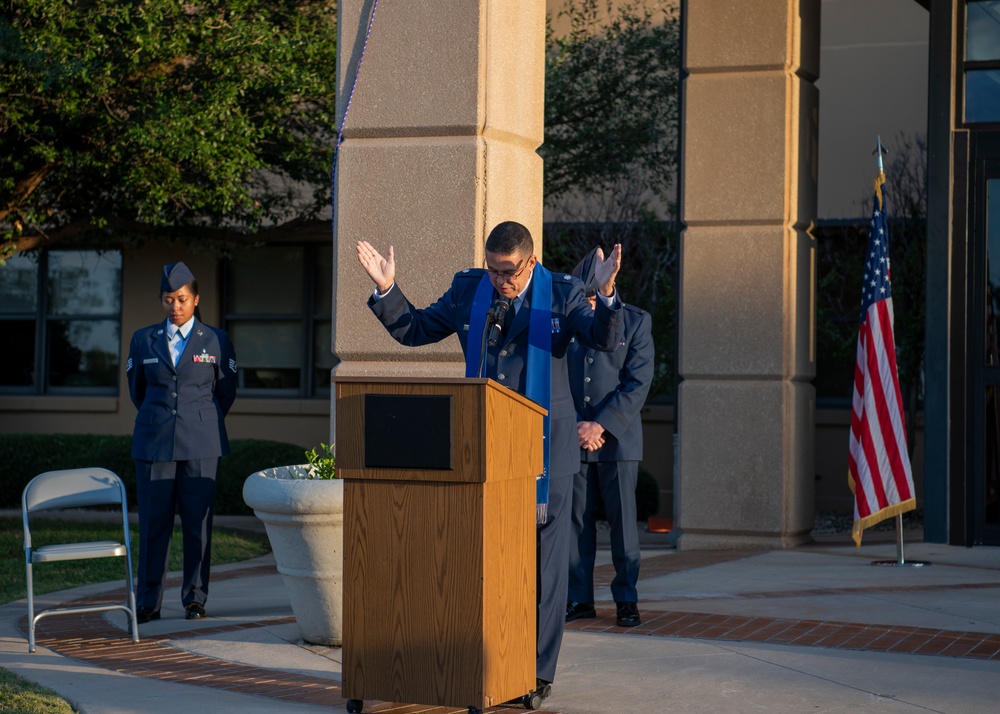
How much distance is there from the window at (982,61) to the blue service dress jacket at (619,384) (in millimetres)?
4925

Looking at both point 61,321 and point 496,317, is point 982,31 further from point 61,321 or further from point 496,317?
point 61,321

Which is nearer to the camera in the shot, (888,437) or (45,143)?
(888,437)

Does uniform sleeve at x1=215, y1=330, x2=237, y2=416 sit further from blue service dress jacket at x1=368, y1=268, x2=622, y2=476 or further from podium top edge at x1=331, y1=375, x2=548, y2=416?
podium top edge at x1=331, y1=375, x2=548, y2=416

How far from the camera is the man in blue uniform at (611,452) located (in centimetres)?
707

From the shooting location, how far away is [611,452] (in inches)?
285

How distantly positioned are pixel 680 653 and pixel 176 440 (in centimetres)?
330

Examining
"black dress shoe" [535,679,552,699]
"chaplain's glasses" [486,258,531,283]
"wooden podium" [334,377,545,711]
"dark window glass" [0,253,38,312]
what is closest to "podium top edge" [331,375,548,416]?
"wooden podium" [334,377,545,711]

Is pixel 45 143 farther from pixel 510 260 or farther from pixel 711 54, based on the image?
pixel 510 260

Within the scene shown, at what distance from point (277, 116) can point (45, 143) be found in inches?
81.5

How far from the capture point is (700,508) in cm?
1102

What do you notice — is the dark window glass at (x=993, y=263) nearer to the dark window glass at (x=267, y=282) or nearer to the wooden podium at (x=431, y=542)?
the wooden podium at (x=431, y=542)

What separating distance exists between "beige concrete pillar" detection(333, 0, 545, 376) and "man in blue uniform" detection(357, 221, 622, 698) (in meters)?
1.49

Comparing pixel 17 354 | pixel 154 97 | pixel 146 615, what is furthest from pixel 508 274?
pixel 17 354

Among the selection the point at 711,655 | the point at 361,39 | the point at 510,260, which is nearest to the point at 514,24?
the point at 361,39
